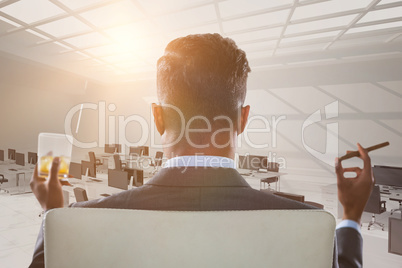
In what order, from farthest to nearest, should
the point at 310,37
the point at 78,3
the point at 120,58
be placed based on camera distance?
the point at 120,58
the point at 310,37
the point at 78,3

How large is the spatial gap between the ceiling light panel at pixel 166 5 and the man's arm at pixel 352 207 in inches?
224

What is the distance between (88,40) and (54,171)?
847 centimetres

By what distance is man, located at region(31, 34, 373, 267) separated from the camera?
0.72m

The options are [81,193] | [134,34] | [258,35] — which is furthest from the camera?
[258,35]

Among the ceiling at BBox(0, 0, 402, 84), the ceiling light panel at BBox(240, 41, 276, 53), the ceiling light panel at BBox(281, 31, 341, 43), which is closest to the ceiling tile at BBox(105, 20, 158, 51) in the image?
the ceiling at BBox(0, 0, 402, 84)

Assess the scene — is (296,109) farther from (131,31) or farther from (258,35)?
(131,31)

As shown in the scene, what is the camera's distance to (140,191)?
2.36ft

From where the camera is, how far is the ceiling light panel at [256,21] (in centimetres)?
Result: 625

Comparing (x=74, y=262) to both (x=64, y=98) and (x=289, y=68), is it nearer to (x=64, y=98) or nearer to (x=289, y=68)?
(x=289, y=68)

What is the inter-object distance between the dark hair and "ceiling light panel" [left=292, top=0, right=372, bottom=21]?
5903 millimetres

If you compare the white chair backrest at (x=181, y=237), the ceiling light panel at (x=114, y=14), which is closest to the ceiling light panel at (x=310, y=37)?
the ceiling light panel at (x=114, y=14)

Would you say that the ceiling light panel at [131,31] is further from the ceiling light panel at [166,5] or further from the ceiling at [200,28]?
the ceiling light panel at [166,5]

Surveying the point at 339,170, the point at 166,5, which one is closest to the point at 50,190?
the point at 339,170

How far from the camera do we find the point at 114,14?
244 inches
